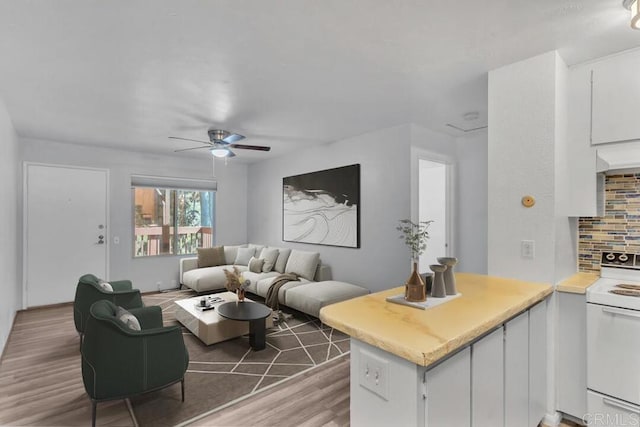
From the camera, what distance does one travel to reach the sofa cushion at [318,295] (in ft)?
13.0

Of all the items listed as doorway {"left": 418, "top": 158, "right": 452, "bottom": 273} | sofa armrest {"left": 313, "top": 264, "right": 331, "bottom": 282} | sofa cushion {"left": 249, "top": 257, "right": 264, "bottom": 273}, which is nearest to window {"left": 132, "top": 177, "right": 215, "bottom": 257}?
sofa cushion {"left": 249, "top": 257, "right": 264, "bottom": 273}

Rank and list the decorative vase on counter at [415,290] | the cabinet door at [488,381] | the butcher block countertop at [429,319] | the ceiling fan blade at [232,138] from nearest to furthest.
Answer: the butcher block countertop at [429,319]
the cabinet door at [488,381]
the decorative vase on counter at [415,290]
the ceiling fan blade at [232,138]

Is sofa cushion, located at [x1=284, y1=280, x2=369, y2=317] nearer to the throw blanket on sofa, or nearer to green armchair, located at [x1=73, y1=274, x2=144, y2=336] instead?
the throw blanket on sofa

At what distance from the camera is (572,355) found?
7.00 ft

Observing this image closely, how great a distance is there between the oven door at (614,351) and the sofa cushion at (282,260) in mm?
4092

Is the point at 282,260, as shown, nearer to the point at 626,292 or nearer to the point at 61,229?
the point at 61,229

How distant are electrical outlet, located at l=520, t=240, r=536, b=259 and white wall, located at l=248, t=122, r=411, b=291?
1.71 metres

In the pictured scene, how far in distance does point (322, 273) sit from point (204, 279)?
1927mm

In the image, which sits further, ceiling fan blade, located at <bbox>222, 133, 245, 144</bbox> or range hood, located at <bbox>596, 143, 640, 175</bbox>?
ceiling fan blade, located at <bbox>222, 133, 245, 144</bbox>

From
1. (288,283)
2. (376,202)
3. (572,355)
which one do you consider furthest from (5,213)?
(572,355)

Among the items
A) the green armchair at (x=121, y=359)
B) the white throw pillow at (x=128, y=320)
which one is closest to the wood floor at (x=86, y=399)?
the green armchair at (x=121, y=359)

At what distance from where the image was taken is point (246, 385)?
2.66 metres

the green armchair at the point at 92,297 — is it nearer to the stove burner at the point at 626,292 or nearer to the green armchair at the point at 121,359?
the green armchair at the point at 121,359

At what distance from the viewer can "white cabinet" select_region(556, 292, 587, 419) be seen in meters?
2.08
